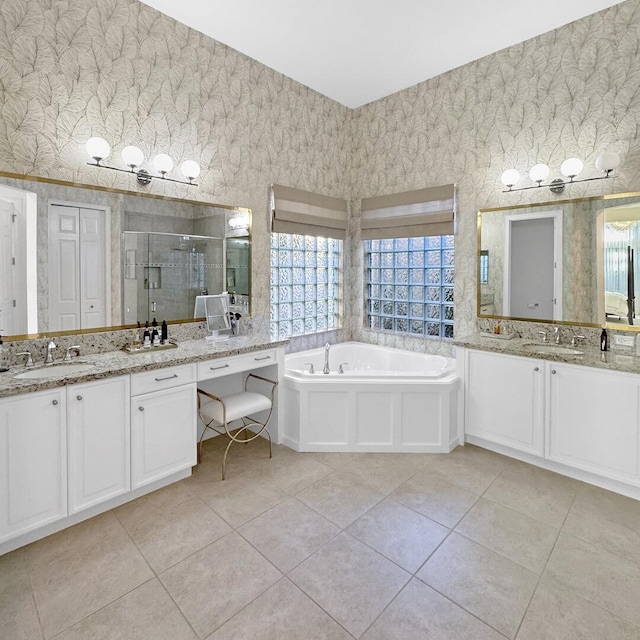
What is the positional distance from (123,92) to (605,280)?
352cm

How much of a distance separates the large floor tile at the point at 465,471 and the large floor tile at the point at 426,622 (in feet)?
3.21

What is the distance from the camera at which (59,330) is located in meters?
2.46

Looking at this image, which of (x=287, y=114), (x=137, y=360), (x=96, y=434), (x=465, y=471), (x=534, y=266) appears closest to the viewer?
(x=96, y=434)

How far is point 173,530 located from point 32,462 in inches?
30.1

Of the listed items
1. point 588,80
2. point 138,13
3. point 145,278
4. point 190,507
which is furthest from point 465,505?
point 138,13

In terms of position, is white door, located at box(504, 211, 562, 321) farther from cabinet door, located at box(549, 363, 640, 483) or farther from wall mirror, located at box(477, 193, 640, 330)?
cabinet door, located at box(549, 363, 640, 483)

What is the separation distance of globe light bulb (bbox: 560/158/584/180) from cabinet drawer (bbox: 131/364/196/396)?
9.63 ft

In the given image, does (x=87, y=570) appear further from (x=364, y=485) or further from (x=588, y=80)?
(x=588, y=80)

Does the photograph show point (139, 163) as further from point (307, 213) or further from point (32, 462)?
point (32, 462)

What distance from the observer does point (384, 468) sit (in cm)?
280

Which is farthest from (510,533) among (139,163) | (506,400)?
(139,163)

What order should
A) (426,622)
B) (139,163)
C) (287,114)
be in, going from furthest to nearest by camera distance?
(287,114) → (139,163) → (426,622)

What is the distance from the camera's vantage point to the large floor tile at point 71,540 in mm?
1924

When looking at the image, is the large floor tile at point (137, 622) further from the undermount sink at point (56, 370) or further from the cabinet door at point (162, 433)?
the undermount sink at point (56, 370)
